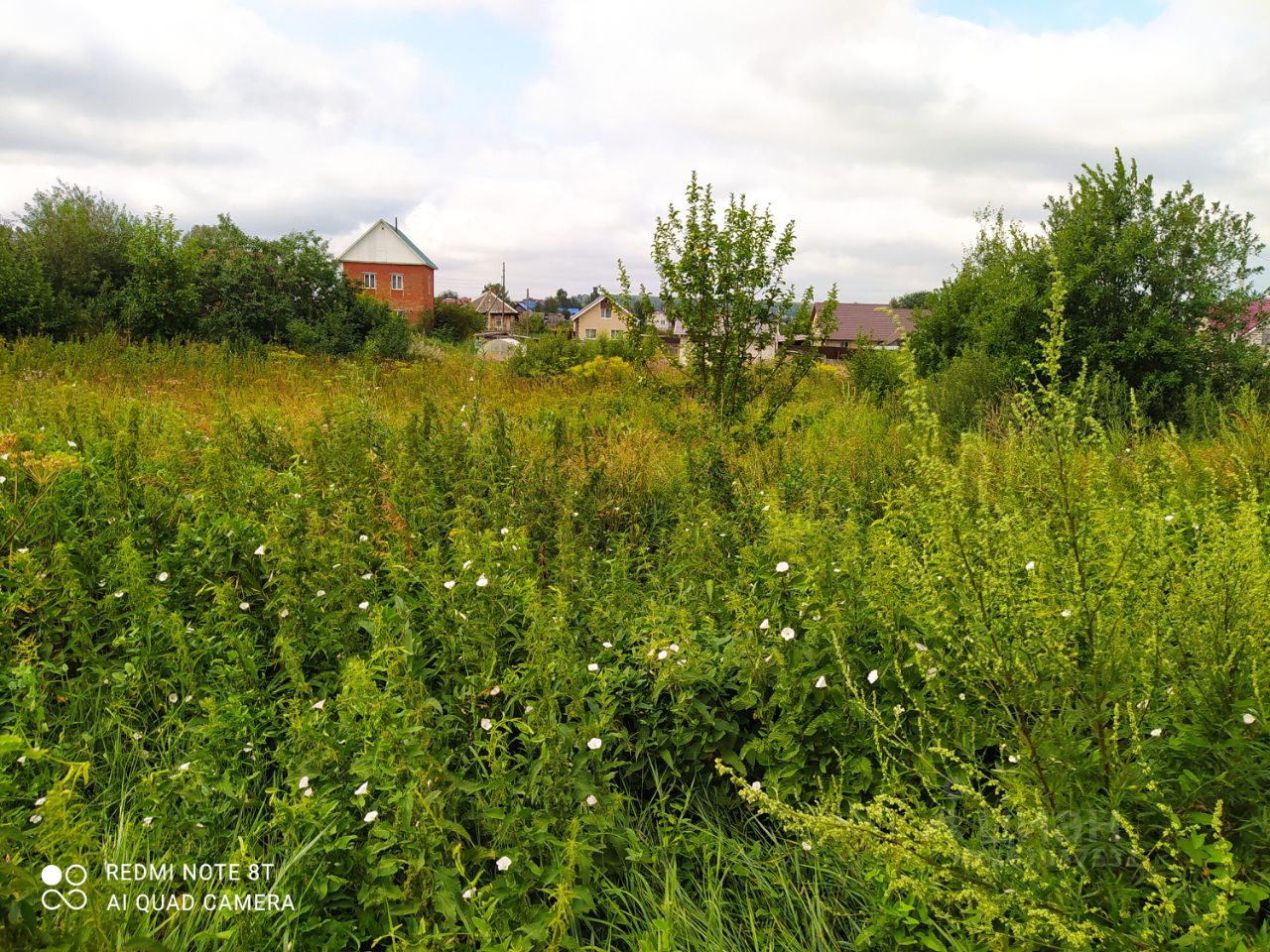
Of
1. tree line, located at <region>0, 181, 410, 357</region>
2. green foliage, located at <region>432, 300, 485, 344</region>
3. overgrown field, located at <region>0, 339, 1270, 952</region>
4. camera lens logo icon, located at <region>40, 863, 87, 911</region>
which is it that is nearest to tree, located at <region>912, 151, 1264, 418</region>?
overgrown field, located at <region>0, 339, 1270, 952</region>

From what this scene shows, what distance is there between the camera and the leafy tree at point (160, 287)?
1750 centimetres

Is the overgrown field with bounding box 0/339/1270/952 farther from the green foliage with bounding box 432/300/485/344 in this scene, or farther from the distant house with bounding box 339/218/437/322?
the distant house with bounding box 339/218/437/322

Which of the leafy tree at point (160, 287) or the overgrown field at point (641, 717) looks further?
the leafy tree at point (160, 287)

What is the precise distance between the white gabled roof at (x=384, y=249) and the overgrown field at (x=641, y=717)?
158 feet

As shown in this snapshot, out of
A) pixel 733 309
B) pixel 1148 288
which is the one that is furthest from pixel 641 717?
pixel 1148 288

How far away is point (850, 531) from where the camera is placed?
3.31 meters

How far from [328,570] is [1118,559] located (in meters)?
2.88

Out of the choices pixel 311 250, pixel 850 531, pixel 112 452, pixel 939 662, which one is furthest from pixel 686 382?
pixel 311 250

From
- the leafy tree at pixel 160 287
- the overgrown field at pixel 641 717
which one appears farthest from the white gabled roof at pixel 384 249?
the overgrown field at pixel 641 717

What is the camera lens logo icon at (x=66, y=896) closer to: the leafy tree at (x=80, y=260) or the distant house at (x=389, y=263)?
the leafy tree at (x=80, y=260)

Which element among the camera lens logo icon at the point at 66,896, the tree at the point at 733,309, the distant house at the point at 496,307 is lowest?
the camera lens logo icon at the point at 66,896

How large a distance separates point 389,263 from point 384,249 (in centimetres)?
93

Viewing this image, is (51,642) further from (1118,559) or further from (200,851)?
(1118,559)

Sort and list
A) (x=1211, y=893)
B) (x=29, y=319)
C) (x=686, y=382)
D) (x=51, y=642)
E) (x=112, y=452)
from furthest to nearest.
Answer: (x=29, y=319), (x=686, y=382), (x=112, y=452), (x=51, y=642), (x=1211, y=893)
